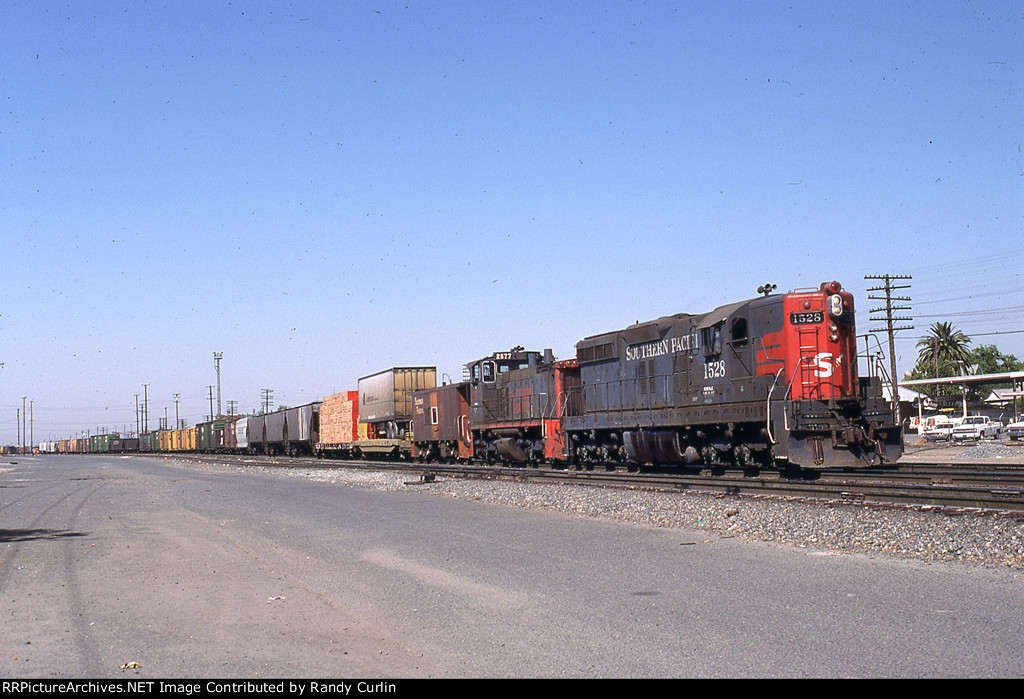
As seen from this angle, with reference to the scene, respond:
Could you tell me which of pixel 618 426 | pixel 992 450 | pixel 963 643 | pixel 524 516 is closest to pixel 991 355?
pixel 992 450

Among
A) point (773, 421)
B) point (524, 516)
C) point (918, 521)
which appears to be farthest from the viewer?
point (773, 421)

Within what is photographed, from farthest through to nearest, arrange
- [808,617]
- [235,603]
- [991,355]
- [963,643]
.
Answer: [991,355] < [235,603] < [808,617] < [963,643]

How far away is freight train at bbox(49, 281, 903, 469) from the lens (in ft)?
56.6

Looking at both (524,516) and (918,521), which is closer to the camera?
(918,521)

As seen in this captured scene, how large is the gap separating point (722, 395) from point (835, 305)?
2.91m

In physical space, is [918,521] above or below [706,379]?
below

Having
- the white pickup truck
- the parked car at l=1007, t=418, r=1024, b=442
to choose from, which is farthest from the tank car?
the white pickup truck

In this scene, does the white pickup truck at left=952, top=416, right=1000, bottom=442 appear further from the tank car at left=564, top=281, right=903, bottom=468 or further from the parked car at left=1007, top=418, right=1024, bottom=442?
the tank car at left=564, top=281, right=903, bottom=468

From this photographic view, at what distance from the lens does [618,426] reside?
23.7 m

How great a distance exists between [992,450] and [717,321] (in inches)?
696

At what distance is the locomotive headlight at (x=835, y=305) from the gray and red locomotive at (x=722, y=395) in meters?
0.02

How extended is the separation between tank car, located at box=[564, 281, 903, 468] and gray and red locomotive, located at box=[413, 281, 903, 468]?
25 mm

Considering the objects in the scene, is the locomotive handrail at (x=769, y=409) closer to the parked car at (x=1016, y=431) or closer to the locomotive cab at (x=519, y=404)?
the locomotive cab at (x=519, y=404)

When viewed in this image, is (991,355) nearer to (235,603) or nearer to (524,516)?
(524,516)
